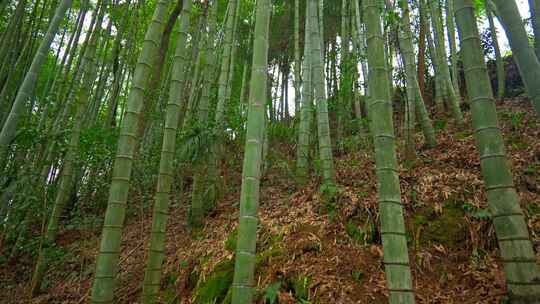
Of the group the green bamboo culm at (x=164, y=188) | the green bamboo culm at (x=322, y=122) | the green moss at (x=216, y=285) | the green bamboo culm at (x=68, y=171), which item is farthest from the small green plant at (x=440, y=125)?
the green bamboo culm at (x=68, y=171)

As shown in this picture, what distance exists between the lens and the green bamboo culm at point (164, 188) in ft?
8.60

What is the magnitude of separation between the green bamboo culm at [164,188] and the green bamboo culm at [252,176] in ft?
2.97

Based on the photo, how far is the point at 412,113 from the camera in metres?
4.45

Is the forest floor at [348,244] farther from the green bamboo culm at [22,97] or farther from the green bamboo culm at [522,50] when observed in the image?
the green bamboo culm at [22,97]

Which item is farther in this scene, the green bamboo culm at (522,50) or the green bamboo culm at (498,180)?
the green bamboo culm at (522,50)

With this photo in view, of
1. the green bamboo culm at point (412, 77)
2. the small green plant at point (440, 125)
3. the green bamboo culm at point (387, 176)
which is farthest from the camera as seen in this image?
the small green plant at point (440, 125)

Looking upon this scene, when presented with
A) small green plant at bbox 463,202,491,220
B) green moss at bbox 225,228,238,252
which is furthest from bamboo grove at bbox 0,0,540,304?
green moss at bbox 225,228,238,252

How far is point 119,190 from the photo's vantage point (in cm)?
223

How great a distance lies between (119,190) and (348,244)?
1.85 metres

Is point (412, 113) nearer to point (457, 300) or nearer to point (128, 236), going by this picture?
point (457, 300)

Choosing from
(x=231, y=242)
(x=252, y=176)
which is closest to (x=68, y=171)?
(x=231, y=242)

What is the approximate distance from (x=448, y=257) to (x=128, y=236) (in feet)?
13.2

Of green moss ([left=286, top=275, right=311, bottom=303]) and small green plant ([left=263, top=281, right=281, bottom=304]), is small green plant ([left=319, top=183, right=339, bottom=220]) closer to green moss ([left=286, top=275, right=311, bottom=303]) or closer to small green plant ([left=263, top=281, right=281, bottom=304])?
green moss ([left=286, top=275, right=311, bottom=303])

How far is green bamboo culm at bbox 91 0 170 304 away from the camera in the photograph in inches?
84.4
